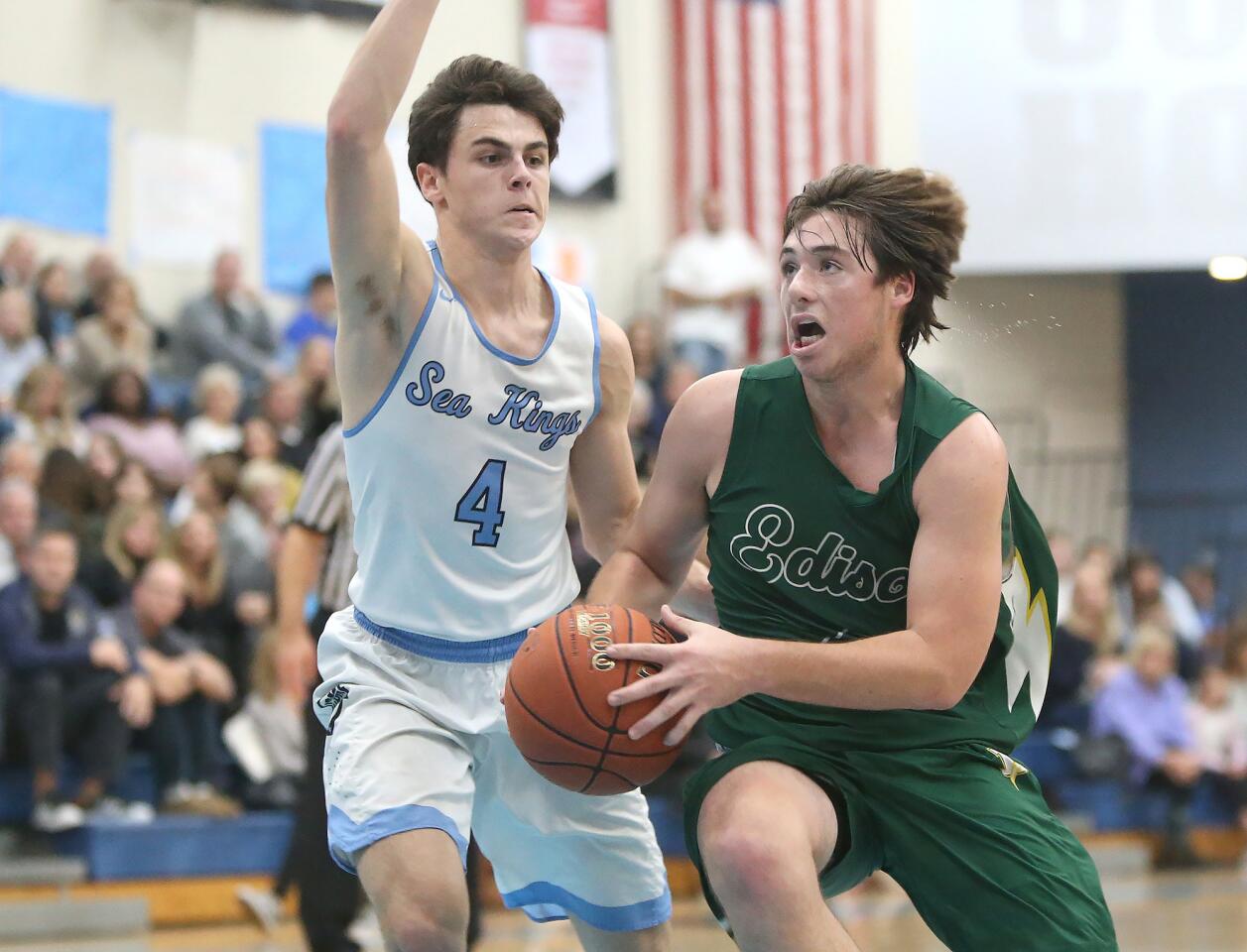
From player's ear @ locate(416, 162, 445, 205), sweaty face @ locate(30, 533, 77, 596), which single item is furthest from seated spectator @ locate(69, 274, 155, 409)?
player's ear @ locate(416, 162, 445, 205)

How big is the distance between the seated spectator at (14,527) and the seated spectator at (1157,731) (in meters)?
6.60

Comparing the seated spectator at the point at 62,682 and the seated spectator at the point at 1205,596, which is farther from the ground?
the seated spectator at the point at 62,682

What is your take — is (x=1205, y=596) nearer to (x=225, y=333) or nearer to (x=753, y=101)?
(x=753, y=101)

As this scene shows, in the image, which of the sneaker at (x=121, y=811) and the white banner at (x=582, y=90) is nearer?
the sneaker at (x=121, y=811)

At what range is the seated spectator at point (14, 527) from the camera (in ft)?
26.4

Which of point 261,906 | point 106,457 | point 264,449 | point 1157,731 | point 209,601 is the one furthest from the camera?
point 1157,731

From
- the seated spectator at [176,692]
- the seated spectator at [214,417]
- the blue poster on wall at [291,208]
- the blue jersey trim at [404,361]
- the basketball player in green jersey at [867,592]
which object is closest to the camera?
the basketball player in green jersey at [867,592]

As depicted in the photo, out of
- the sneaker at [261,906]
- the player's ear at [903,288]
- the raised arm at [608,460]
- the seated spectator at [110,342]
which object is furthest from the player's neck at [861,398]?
the seated spectator at [110,342]

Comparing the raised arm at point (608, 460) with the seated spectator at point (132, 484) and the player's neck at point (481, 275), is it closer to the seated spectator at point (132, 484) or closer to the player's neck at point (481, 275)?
the player's neck at point (481, 275)

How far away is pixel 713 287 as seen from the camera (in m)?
13.6

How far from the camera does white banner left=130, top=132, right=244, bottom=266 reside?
12.0m

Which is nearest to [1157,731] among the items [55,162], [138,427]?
[138,427]

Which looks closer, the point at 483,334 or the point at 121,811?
the point at 483,334

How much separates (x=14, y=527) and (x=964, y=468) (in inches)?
218
